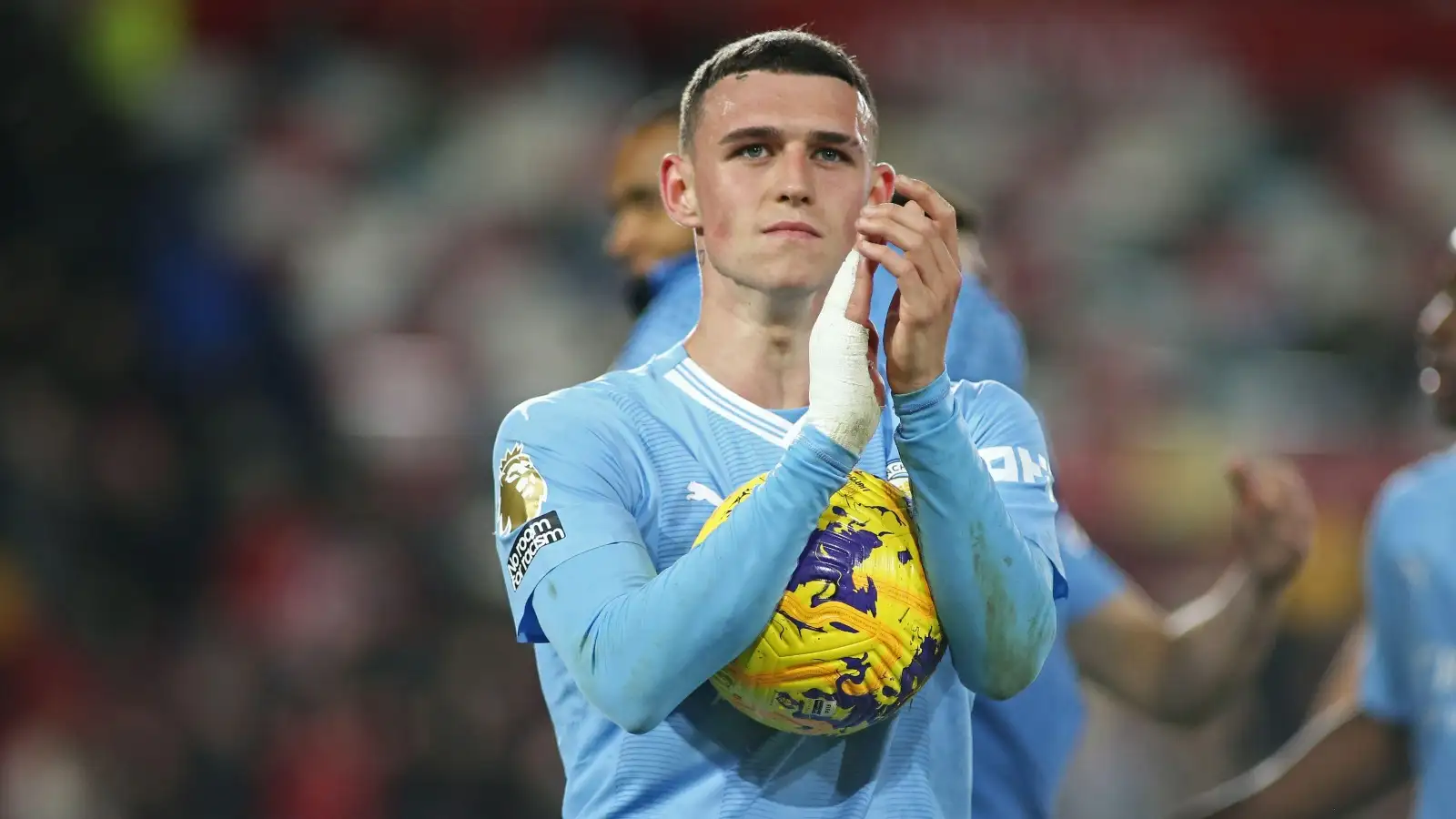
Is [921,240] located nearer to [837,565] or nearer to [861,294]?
[861,294]

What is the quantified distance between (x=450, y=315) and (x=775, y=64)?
21.8 feet

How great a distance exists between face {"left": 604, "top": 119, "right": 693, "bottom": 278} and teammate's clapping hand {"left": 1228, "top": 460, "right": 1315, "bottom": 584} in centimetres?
133

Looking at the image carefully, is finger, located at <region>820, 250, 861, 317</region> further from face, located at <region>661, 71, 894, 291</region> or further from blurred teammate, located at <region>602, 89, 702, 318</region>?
blurred teammate, located at <region>602, 89, 702, 318</region>

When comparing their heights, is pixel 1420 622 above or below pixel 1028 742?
above

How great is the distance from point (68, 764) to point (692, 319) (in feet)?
17.2

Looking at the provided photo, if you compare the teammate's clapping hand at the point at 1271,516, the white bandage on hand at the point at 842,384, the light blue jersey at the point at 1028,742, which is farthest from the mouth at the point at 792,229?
the teammate's clapping hand at the point at 1271,516

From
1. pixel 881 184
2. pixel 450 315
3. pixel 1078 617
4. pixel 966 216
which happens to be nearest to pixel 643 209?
pixel 966 216

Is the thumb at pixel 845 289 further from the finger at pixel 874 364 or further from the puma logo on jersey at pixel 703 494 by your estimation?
the puma logo on jersey at pixel 703 494

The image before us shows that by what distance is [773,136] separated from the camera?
101 inches

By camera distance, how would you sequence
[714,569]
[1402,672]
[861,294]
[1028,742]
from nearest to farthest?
1. [714,569]
2. [861,294]
3. [1028,742]
4. [1402,672]

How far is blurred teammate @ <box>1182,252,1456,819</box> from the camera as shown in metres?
3.60

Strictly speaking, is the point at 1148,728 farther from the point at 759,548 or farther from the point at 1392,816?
the point at 759,548

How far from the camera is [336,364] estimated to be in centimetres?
880

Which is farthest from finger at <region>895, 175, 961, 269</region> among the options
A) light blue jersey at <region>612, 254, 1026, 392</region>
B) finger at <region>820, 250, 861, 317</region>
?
light blue jersey at <region>612, 254, 1026, 392</region>
